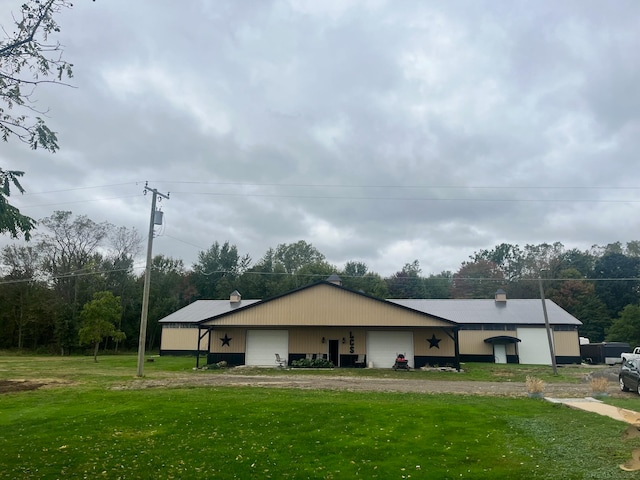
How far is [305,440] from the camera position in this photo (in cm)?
933

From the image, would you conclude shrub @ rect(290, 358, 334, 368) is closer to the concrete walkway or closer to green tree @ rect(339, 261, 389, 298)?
the concrete walkway

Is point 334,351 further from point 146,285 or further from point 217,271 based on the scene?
point 217,271

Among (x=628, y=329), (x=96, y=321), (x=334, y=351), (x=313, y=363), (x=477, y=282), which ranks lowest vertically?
(x=313, y=363)

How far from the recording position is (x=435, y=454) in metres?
8.14

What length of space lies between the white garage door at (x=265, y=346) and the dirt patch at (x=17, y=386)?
15144 mm

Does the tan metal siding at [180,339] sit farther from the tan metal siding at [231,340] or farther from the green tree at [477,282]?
the green tree at [477,282]

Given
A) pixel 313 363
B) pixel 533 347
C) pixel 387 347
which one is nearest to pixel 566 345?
pixel 533 347

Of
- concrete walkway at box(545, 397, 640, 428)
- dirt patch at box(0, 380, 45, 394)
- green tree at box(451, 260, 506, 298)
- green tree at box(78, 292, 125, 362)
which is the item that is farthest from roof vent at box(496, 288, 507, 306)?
dirt patch at box(0, 380, 45, 394)

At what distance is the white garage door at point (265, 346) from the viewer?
3306cm

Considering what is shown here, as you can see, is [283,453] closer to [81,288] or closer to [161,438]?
[161,438]

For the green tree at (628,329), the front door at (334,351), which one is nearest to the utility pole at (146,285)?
the front door at (334,351)

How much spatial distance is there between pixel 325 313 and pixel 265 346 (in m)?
5.36

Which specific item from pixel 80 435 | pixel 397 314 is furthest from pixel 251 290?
pixel 80 435

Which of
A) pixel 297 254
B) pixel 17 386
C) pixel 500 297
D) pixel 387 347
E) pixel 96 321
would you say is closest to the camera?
pixel 17 386
